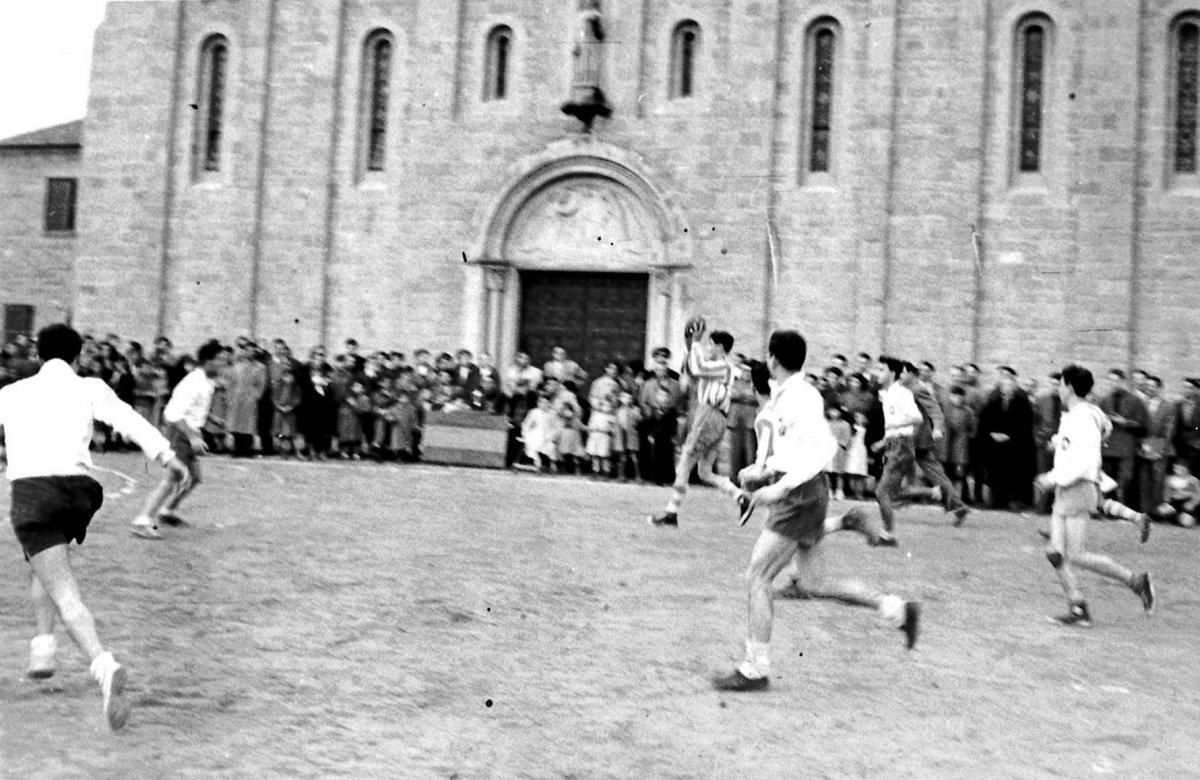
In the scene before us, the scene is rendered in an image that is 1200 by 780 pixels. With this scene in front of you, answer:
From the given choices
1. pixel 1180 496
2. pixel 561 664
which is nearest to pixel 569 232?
pixel 1180 496

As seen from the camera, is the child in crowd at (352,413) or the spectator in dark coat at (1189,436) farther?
the child in crowd at (352,413)

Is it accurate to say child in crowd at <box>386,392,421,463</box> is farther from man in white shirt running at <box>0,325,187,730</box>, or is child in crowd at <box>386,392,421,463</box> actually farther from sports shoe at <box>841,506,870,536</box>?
man in white shirt running at <box>0,325,187,730</box>

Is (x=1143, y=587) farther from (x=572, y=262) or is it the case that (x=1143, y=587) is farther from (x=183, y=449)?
(x=572, y=262)

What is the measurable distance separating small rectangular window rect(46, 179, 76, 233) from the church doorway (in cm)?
A: 1711

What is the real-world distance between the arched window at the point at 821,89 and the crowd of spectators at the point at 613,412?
4000 mm

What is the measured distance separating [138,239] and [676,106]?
11.6 metres

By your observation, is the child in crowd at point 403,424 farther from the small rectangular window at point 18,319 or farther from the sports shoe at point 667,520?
the small rectangular window at point 18,319

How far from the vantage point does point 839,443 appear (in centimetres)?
1856

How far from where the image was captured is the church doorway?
24.3 m

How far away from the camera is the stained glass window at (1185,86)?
2155 centimetres

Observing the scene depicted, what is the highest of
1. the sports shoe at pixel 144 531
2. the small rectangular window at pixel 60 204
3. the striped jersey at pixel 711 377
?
the small rectangular window at pixel 60 204

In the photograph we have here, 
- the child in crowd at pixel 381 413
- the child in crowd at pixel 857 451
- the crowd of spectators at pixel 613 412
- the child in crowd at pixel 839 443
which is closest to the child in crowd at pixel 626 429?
the crowd of spectators at pixel 613 412

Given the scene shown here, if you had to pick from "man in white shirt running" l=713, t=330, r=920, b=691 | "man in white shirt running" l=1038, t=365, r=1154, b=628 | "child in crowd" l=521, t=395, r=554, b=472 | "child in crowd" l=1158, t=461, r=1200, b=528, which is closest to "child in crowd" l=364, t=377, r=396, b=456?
"child in crowd" l=521, t=395, r=554, b=472

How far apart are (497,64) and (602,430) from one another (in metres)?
8.88
